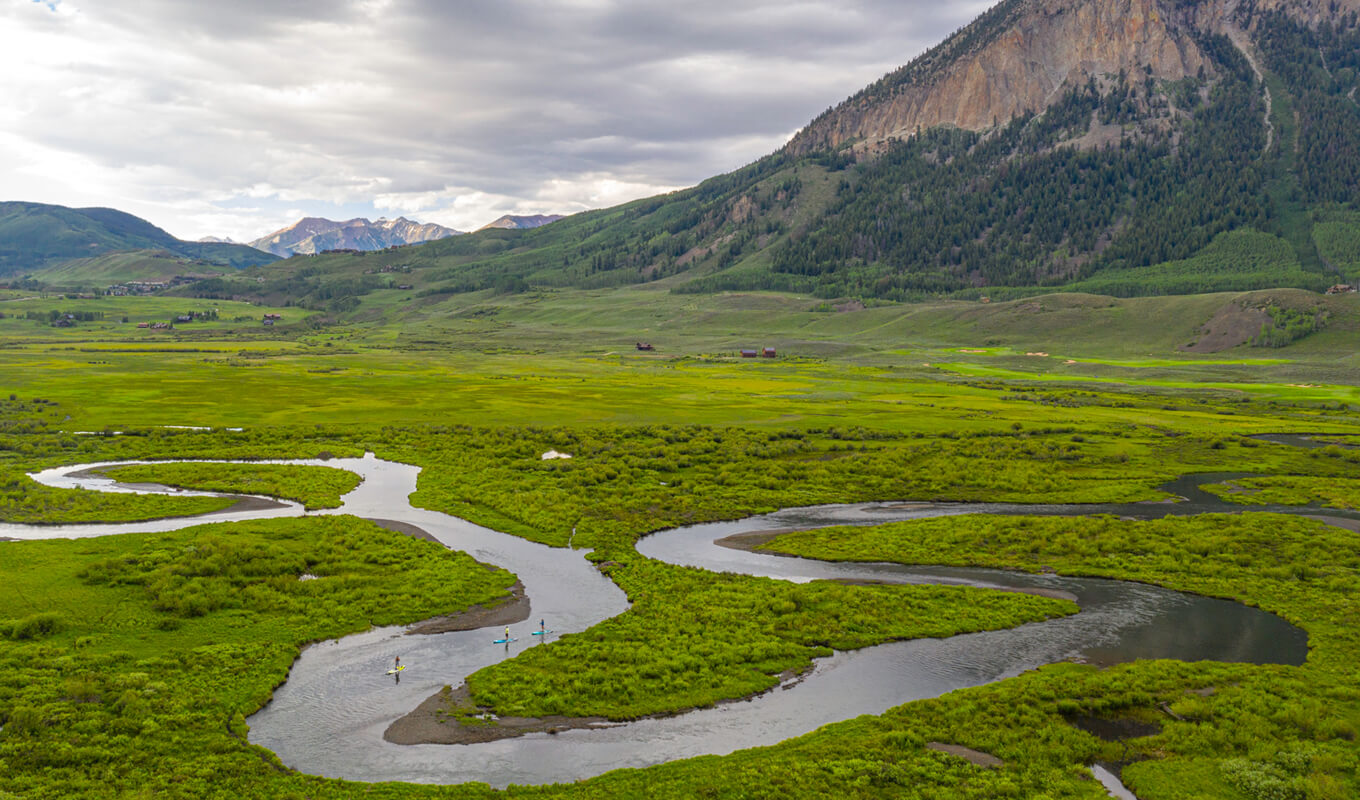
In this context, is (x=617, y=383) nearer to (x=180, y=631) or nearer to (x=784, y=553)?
(x=784, y=553)

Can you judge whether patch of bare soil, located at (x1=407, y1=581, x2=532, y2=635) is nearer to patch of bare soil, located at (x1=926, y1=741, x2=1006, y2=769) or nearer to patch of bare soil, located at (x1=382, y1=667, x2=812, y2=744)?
patch of bare soil, located at (x1=382, y1=667, x2=812, y2=744)

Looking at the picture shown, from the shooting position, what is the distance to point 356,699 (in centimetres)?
2933

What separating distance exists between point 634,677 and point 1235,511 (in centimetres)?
5448

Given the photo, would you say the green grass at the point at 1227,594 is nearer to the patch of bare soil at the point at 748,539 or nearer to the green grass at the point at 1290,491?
the patch of bare soil at the point at 748,539

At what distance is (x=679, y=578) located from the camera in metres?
42.5

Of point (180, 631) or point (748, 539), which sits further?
point (748, 539)

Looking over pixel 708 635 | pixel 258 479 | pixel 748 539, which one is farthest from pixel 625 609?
pixel 258 479

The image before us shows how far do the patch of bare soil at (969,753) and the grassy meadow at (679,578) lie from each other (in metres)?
0.37

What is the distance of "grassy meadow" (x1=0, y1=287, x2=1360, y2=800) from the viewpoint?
24.7 meters

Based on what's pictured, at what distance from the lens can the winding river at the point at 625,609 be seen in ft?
84.9

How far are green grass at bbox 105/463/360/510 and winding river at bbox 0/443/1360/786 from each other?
5.76 metres

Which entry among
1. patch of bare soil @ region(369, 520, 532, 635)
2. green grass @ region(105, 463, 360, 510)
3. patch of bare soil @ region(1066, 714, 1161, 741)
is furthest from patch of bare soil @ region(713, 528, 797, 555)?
green grass @ region(105, 463, 360, 510)

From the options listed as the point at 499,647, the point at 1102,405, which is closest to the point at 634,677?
the point at 499,647

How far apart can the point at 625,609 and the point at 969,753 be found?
1807 cm
